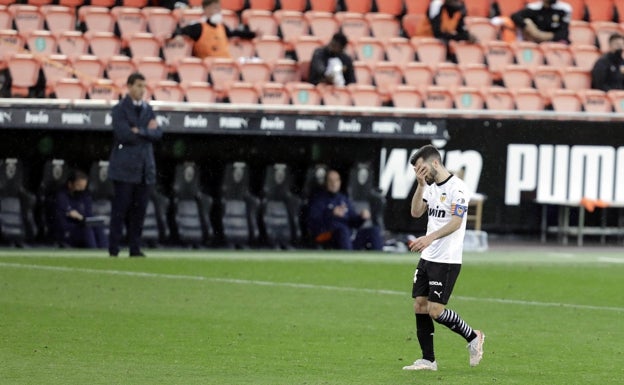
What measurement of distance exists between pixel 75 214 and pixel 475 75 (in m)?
6.75

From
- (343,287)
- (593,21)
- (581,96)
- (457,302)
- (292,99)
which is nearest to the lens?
(457,302)

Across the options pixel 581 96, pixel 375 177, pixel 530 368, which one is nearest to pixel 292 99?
pixel 375 177

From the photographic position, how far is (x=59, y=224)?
61.6ft

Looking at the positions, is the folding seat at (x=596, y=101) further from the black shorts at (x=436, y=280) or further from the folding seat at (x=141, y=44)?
the black shorts at (x=436, y=280)

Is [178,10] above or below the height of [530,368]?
above

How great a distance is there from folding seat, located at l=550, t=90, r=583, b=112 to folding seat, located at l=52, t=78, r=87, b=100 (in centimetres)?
688

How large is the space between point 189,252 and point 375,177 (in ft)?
10.3

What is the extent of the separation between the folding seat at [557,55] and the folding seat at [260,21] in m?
4.32

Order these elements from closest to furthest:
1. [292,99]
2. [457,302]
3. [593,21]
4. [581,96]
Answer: [457,302]
[292,99]
[581,96]
[593,21]

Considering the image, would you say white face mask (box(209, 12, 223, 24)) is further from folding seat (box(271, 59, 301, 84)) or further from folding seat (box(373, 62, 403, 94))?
folding seat (box(373, 62, 403, 94))

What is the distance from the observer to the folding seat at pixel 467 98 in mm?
21297

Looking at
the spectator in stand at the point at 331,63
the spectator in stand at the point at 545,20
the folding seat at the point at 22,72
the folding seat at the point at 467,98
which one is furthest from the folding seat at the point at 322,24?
the folding seat at the point at 22,72

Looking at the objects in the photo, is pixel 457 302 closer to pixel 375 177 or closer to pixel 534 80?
pixel 375 177

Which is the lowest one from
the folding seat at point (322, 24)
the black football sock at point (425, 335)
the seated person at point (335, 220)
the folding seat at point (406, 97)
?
the seated person at point (335, 220)
